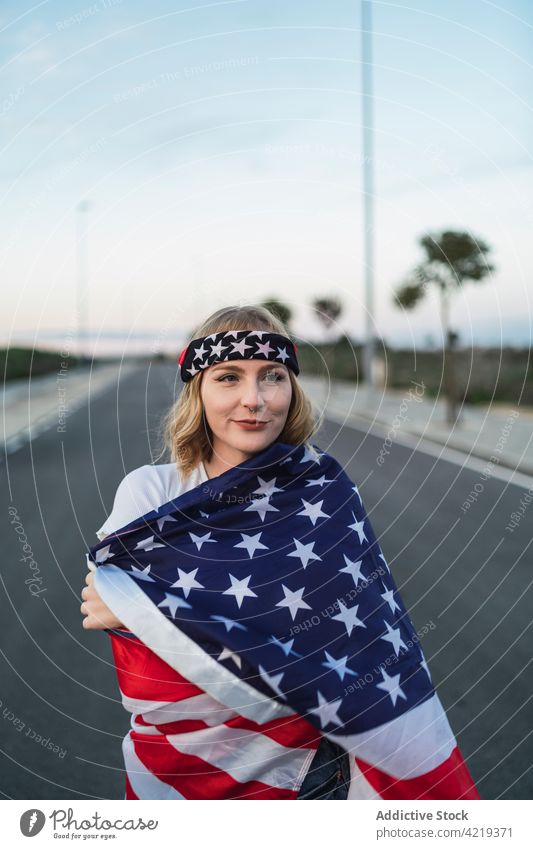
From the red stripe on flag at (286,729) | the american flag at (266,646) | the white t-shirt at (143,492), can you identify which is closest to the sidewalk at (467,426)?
the white t-shirt at (143,492)

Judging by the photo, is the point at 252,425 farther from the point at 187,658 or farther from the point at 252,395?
the point at 187,658

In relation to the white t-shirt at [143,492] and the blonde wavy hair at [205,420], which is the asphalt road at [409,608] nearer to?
the blonde wavy hair at [205,420]

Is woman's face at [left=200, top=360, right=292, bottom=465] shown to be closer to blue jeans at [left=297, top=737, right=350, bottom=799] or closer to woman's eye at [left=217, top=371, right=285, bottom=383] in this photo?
woman's eye at [left=217, top=371, right=285, bottom=383]

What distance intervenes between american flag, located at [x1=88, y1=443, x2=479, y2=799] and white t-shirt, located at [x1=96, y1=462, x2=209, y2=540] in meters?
0.07

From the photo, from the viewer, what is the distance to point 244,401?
1842mm

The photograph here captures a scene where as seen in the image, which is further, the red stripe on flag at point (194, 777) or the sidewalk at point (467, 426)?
the sidewalk at point (467, 426)

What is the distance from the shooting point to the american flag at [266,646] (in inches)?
65.1

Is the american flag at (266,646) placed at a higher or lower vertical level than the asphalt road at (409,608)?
higher

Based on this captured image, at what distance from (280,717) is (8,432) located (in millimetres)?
13563

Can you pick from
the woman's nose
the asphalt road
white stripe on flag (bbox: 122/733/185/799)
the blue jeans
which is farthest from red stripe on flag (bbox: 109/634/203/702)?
the asphalt road

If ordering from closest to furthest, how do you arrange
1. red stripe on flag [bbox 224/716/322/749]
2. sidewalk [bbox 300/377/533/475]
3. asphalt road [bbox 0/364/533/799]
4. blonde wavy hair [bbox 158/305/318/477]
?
red stripe on flag [bbox 224/716/322/749], blonde wavy hair [bbox 158/305/318/477], asphalt road [bbox 0/364/533/799], sidewalk [bbox 300/377/533/475]

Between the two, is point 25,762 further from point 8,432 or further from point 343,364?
point 343,364

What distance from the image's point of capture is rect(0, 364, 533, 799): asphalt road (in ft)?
10.2

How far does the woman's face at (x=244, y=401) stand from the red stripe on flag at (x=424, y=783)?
30.7 inches
